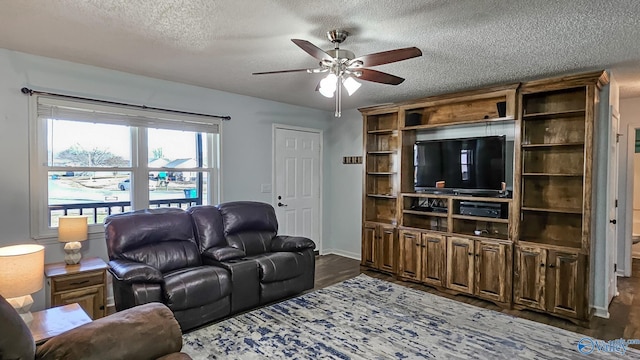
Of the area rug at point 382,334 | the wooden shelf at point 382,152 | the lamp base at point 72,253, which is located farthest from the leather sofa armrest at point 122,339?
the wooden shelf at point 382,152

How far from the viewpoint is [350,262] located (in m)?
5.46

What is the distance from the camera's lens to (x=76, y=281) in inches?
112

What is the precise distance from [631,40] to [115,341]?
382 cm

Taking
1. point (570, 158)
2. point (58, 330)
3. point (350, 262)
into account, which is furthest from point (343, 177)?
point (58, 330)

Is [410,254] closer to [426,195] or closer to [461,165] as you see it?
[426,195]

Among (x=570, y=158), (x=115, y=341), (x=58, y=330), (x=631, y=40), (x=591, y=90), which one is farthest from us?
Answer: (x=570, y=158)

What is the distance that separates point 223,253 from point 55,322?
154 cm

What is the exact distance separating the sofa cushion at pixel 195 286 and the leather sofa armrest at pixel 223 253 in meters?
0.19

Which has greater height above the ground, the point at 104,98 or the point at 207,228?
the point at 104,98

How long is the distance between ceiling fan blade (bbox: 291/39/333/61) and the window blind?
2.44m

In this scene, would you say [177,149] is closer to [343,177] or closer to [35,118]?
[35,118]

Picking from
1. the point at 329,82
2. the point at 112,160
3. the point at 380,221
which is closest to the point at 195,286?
the point at 112,160

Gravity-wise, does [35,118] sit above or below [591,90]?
below

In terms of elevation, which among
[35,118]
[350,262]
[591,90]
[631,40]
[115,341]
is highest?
[631,40]
